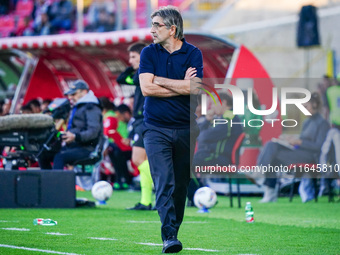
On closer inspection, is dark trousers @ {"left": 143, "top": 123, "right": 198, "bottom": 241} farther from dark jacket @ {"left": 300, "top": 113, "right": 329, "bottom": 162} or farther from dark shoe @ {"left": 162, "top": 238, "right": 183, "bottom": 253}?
dark jacket @ {"left": 300, "top": 113, "right": 329, "bottom": 162}

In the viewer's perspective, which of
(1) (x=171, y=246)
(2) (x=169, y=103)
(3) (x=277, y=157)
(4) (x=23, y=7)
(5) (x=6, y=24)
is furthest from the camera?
(4) (x=23, y=7)

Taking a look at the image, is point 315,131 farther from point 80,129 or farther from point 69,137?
point 69,137

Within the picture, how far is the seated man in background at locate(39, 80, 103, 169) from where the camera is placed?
1236 cm

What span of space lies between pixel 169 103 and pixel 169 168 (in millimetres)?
526

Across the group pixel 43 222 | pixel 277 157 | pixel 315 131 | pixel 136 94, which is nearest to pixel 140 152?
pixel 136 94

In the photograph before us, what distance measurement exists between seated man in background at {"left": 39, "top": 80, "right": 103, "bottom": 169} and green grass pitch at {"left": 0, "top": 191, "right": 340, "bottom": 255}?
3.83ft

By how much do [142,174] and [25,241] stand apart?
4.08 meters

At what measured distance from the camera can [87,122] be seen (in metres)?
12.4

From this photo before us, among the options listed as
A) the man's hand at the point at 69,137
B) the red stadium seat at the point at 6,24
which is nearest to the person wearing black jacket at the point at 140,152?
the man's hand at the point at 69,137

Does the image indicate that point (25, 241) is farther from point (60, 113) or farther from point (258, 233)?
point (60, 113)

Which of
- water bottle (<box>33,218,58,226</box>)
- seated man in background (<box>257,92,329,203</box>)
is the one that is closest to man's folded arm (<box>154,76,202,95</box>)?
water bottle (<box>33,218,58,226</box>)

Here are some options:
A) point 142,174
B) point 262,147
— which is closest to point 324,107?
point 262,147

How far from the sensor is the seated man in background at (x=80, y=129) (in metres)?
12.4

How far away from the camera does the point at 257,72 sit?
621 inches
